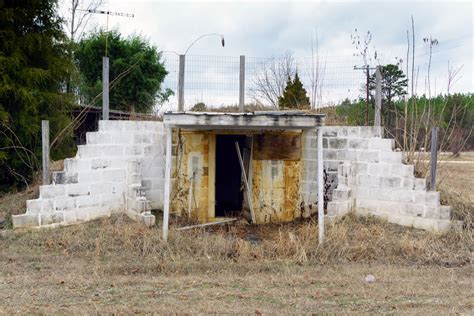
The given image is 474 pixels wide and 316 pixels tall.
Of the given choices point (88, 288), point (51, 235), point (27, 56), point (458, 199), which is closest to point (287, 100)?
point (458, 199)

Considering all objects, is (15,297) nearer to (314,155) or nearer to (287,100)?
(314,155)

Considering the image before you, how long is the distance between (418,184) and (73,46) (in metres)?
8.36

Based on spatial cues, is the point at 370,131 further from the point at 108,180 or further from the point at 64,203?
the point at 64,203

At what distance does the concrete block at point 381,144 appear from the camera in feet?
26.5

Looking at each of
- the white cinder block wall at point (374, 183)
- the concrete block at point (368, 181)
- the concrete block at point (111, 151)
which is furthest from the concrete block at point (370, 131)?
the concrete block at point (111, 151)

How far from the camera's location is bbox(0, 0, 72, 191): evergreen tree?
9.70 metres

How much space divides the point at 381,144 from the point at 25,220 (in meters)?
5.97

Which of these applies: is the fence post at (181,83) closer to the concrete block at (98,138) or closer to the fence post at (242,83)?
the fence post at (242,83)

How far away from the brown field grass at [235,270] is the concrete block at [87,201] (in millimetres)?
346

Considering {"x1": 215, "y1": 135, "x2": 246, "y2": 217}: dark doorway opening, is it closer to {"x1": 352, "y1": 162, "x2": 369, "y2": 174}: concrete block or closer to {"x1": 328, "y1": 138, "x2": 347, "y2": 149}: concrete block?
{"x1": 328, "y1": 138, "x2": 347, "y2": 149}: concrete block

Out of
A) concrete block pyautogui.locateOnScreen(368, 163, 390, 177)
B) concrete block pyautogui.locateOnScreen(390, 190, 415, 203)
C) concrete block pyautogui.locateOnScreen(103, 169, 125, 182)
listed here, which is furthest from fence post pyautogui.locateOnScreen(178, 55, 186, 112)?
concrete block pyautogui.locateOnScreen(390, 190, 415, 203)

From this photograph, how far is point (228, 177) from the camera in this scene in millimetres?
10250

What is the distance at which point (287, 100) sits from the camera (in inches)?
480

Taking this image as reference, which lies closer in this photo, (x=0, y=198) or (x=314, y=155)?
(x=314, y=155)
